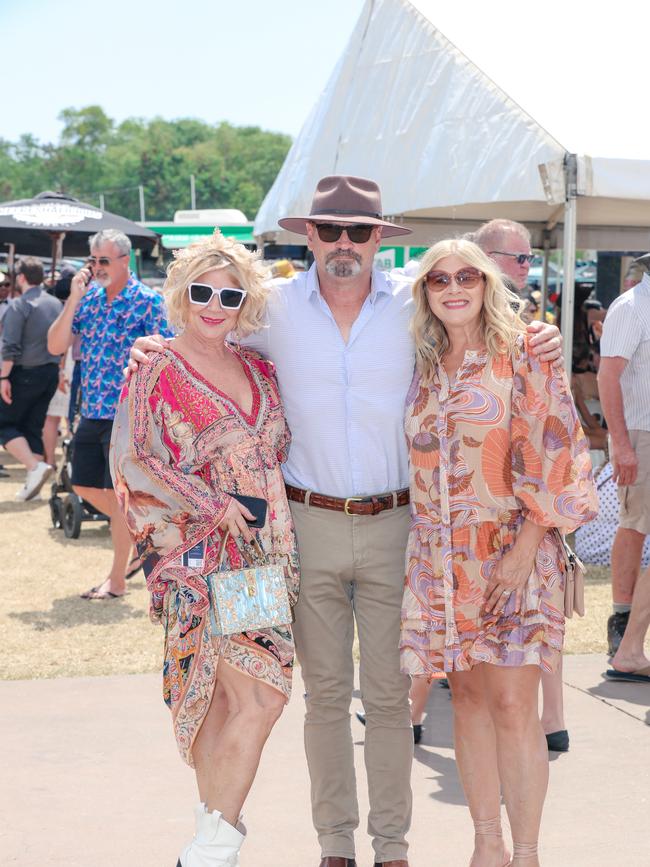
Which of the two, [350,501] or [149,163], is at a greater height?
[149,163]

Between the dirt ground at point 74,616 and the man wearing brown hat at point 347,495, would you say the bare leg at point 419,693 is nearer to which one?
the man wearing brown hat at point 347,495

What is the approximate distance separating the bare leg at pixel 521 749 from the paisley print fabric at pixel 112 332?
12.6 feet

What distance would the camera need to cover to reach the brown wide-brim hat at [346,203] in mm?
3525

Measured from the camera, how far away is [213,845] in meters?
3.09

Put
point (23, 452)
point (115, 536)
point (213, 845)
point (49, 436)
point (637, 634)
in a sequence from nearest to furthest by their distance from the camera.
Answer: point (213, 845), point (637, 634), point (115, 536), point (23, 452), point (49, 436)

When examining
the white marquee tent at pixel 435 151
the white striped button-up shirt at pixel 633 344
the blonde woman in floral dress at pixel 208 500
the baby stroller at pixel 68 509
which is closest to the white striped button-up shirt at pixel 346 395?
the blonde woman in floral dress at pixel 208 500

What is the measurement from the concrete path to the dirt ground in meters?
0.43

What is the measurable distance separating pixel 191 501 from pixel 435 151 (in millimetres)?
5303

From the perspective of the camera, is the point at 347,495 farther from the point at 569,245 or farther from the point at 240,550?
the point at 569,245

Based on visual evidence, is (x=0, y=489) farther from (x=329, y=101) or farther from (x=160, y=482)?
(x=160, y=482)

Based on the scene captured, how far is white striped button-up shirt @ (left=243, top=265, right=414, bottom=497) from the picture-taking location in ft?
11.3

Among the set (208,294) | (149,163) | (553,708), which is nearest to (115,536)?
(553,708)

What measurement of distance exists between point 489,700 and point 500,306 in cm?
113

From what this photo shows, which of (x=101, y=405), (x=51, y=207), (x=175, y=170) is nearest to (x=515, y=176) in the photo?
(x=101, y=405)
